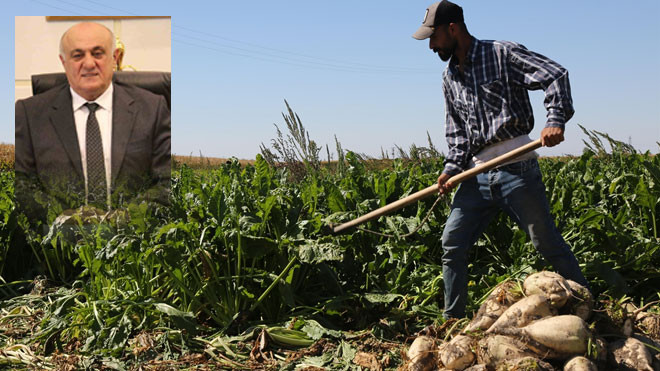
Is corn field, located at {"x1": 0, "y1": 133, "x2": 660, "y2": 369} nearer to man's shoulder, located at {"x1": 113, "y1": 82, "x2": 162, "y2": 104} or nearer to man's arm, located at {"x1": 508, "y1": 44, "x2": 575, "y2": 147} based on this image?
man's shoulder, located at {"x1": 113, "y1": 82, "x2": 162, "y2": 104}

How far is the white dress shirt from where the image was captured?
16.9 ft

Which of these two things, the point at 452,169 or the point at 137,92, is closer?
the point at 452,169

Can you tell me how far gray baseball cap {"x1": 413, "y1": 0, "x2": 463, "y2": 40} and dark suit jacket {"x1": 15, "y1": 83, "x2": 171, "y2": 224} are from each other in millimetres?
2338

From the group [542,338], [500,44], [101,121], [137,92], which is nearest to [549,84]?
[500,44]

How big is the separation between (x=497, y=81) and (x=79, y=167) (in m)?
3.43

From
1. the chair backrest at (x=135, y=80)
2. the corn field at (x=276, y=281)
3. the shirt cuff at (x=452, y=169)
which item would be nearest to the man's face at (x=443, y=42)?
the shirt cuff at (x=452, y=169)

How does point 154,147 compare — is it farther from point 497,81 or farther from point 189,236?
point 497,81

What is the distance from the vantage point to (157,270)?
448 centimetres

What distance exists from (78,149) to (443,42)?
3132 millimetres

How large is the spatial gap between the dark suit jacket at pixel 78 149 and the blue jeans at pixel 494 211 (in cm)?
243

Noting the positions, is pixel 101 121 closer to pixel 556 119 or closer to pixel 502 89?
pixel 502 89

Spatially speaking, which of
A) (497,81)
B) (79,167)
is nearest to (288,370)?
(497,81)

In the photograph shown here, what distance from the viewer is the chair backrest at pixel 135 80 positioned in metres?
5.12

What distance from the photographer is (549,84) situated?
345 cm
